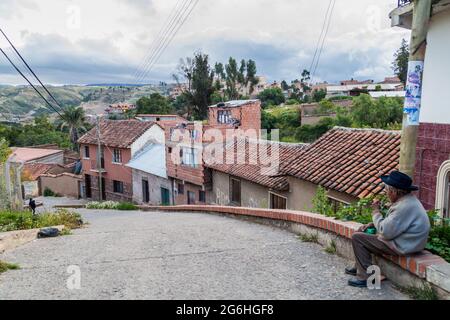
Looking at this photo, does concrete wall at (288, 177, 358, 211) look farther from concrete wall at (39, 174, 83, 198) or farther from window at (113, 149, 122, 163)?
concrete wall at (39, 174, 83, 198)

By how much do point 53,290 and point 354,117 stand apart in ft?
A: 100

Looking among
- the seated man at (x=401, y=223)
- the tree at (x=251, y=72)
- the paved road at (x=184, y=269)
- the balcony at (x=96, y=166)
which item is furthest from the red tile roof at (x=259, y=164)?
the tree at (x=251, y=72)

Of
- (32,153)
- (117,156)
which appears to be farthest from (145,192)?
(32,153)

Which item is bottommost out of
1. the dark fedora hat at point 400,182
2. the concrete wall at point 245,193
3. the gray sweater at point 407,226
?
the concrete wall at point 245,193

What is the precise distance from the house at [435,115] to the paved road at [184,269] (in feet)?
11.1

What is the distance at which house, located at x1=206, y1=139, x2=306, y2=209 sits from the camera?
15478mm

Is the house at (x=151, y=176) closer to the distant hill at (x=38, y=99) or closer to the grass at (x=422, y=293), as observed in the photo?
the grass at (x=422, y=293)

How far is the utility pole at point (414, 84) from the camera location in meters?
4.18

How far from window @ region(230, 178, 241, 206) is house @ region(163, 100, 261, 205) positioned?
2.63 m

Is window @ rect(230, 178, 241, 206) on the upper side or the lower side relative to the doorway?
upper

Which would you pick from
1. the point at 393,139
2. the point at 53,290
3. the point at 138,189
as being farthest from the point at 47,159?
the point at 53,290

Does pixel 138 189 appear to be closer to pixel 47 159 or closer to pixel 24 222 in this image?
pixel 47 159

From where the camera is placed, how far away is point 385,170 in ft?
34.9

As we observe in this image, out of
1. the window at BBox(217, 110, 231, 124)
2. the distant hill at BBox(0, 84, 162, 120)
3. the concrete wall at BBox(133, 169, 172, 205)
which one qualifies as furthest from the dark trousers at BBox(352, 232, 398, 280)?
the distant hill at BBox(0, 84, 162, 120)
